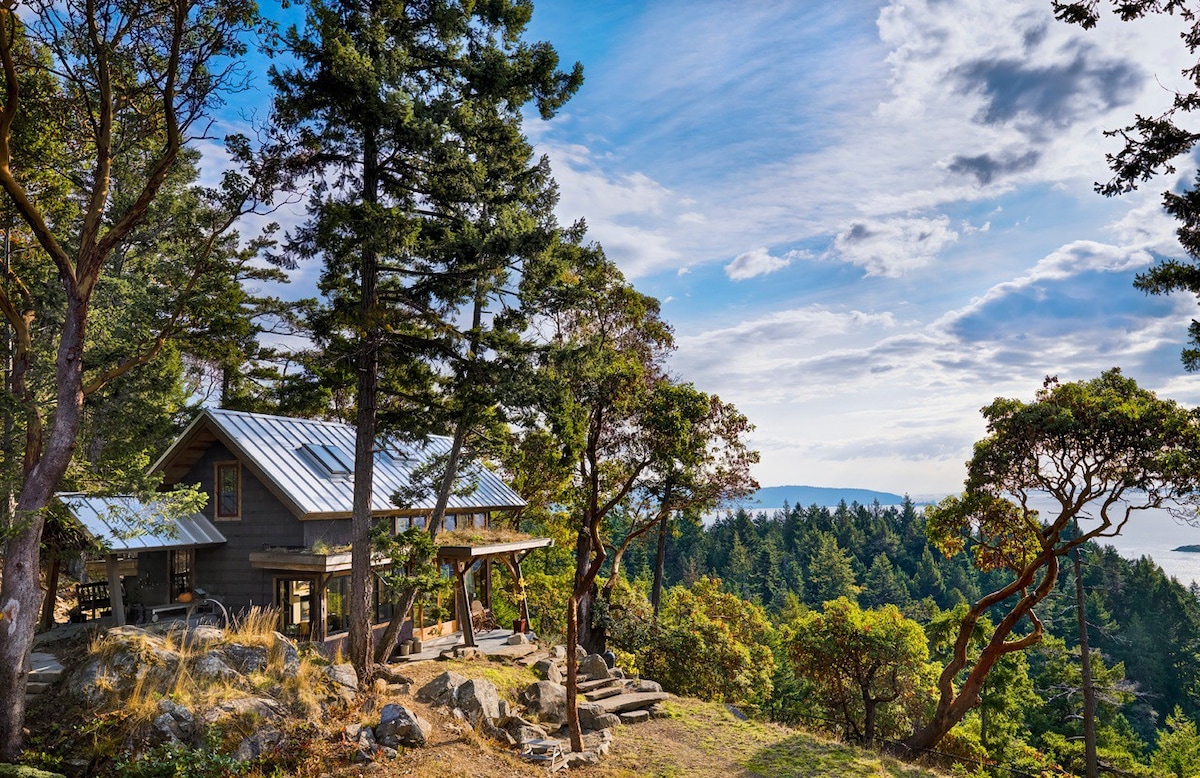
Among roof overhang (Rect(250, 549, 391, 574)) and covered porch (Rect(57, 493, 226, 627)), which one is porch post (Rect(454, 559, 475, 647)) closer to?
roof overhang (Rect(250, 549, 391, 574))

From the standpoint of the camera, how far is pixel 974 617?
1872cm

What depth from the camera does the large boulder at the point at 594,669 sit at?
61.8 ft

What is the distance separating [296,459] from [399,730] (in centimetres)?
921

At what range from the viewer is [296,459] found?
18.6m

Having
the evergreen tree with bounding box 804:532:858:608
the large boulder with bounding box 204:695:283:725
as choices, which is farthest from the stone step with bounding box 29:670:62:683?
the evergreen tree with bounding box 804:532:858:608

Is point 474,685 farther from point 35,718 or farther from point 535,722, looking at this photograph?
point 35,718

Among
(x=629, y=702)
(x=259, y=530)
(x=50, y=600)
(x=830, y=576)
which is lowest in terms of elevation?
(x=830, y=576)

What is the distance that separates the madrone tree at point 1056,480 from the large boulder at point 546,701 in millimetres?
10798

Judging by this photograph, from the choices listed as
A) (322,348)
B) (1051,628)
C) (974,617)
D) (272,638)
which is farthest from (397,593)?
(1051,628)

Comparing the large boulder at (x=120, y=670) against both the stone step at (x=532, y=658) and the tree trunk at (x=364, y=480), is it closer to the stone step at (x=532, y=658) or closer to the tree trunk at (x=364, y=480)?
the tree trunk at (x=364, y=480)

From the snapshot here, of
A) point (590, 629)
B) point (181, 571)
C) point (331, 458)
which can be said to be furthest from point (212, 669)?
point (590, 629)

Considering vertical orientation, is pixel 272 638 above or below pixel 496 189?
below

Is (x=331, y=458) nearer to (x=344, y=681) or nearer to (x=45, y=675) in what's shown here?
(x=344, y=681)

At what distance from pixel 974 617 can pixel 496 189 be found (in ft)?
55.6
